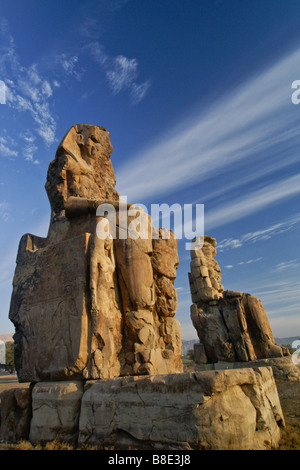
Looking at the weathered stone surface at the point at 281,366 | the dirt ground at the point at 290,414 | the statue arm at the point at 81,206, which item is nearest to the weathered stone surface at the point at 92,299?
the statue arm at the point at 81,206

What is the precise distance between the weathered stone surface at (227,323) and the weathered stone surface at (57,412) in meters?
7.00

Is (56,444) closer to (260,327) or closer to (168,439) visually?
(168,439)

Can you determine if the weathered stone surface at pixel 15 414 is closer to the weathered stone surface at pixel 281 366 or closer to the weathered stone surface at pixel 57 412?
the weathered stone surface at pixel 57 412

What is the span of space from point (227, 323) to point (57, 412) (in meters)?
7.29

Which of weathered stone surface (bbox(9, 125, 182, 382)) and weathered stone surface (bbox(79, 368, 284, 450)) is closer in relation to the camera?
weathered stone surface (bbox(79, 368, 284, 450))

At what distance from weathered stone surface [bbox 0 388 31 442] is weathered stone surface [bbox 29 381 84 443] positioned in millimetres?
175

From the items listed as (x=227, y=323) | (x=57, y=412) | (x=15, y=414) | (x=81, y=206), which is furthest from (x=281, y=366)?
(x=81, y=206)

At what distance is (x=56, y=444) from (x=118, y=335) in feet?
4.25

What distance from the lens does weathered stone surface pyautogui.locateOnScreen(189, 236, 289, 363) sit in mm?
9203

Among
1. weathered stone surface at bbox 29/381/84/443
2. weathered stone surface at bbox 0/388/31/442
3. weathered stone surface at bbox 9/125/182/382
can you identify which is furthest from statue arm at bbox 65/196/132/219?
weathered stone surface at bbox 0/388/31/442

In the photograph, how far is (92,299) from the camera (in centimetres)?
380

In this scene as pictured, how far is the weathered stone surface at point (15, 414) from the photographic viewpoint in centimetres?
374

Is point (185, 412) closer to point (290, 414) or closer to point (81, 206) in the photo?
point (290, 414)

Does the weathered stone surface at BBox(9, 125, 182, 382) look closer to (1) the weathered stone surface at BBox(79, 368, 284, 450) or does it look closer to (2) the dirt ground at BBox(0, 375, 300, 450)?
(1) the weathered stone surface at BBox(79, 368, 284, 450)
